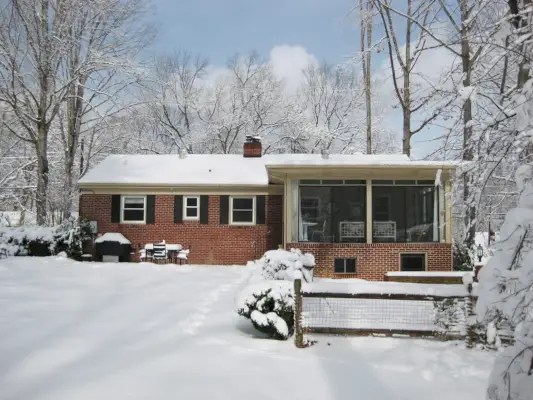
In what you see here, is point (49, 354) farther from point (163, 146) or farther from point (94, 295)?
point (163, 146)

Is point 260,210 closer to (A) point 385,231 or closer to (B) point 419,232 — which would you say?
(A) point 385,231

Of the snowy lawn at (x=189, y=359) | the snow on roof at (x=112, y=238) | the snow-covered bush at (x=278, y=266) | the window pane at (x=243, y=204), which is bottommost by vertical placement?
the snowy lawn at (x=189, y=359)

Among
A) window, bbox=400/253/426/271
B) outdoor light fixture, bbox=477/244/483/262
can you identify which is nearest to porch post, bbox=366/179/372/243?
window, bbox=400/253/426/271

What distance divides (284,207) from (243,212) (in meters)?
2.78

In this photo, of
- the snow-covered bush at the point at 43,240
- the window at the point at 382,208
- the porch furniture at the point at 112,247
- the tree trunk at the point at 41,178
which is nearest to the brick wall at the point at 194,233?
the porch furniture at the point at 112,247

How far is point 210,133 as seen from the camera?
107 ft

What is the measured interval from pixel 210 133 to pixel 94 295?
23913mm

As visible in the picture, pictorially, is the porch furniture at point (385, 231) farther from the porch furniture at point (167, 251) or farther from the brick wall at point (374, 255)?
the porch furniture at point (167, 251)

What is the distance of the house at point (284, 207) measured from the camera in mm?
14047

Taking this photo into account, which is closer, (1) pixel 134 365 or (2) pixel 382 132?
(1) pixel 134 365

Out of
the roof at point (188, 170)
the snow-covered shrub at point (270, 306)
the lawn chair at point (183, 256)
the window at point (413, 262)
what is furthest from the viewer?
the roof at point (188, 170)

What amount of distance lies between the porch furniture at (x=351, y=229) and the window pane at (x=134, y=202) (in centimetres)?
772

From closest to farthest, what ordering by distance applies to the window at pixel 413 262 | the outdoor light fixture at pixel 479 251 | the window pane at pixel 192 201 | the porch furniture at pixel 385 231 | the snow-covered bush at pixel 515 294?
the snow-covered bush at pixel 515 294, the outdoor light fixture at pixel 479 251, the window at pixel 413 262, the porch furniture at pixel 385 231, the window pane at pixel 192 201

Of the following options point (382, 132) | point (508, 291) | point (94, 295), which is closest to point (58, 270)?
point (94, 295)
